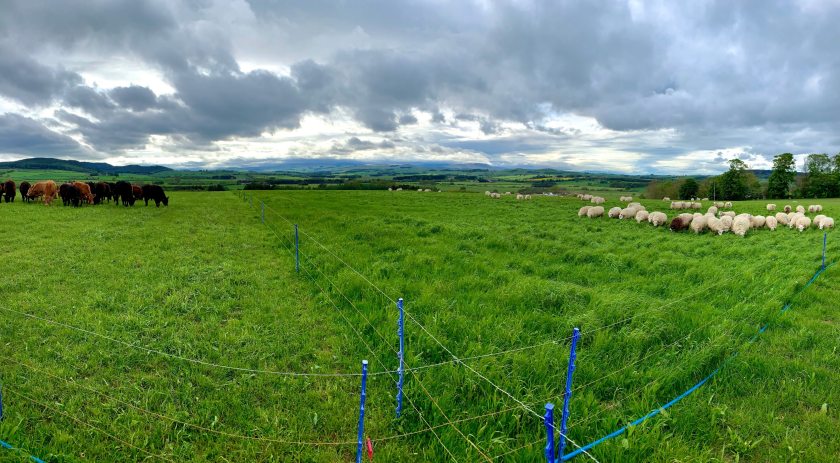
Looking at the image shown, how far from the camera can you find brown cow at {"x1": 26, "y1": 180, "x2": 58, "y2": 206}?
2698 cm

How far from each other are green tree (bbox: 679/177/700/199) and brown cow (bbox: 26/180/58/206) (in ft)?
257

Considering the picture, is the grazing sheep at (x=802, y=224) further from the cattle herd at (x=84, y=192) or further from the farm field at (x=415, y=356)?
the cattle herd at (x=84, y=192)

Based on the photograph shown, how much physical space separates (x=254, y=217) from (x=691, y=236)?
897 inches

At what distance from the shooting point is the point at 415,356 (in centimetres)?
522

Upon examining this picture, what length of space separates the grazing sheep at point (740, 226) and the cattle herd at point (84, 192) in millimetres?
36206

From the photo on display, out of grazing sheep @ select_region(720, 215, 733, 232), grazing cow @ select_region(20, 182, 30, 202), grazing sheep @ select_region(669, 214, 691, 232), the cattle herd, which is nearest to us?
grazing sheep @ select_region(720, 215, 733, 232)

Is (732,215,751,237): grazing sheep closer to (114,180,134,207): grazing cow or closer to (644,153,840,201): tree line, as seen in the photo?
(114,180,134,207): grazing cow

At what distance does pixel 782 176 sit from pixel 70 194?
86.0m

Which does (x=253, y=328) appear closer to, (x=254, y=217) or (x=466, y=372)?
Answer: (x=466, y=372)

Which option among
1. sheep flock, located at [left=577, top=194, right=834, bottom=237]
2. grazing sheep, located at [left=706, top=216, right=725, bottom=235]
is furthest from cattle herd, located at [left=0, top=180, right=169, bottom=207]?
grazing sheep, located at [left=706, top=216, right=725, bottom=235]

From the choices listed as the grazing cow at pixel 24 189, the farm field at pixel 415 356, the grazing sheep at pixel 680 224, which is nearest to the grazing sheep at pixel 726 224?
the grazing sheep at pixel 680 224

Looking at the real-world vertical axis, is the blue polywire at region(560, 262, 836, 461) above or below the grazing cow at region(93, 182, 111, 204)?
below

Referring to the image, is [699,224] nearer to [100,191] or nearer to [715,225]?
[715,225]

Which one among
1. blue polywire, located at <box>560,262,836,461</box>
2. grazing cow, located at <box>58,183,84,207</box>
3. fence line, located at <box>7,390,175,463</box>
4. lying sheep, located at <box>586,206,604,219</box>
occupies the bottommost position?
fence line, located at <box>7,390,175,463</box>
